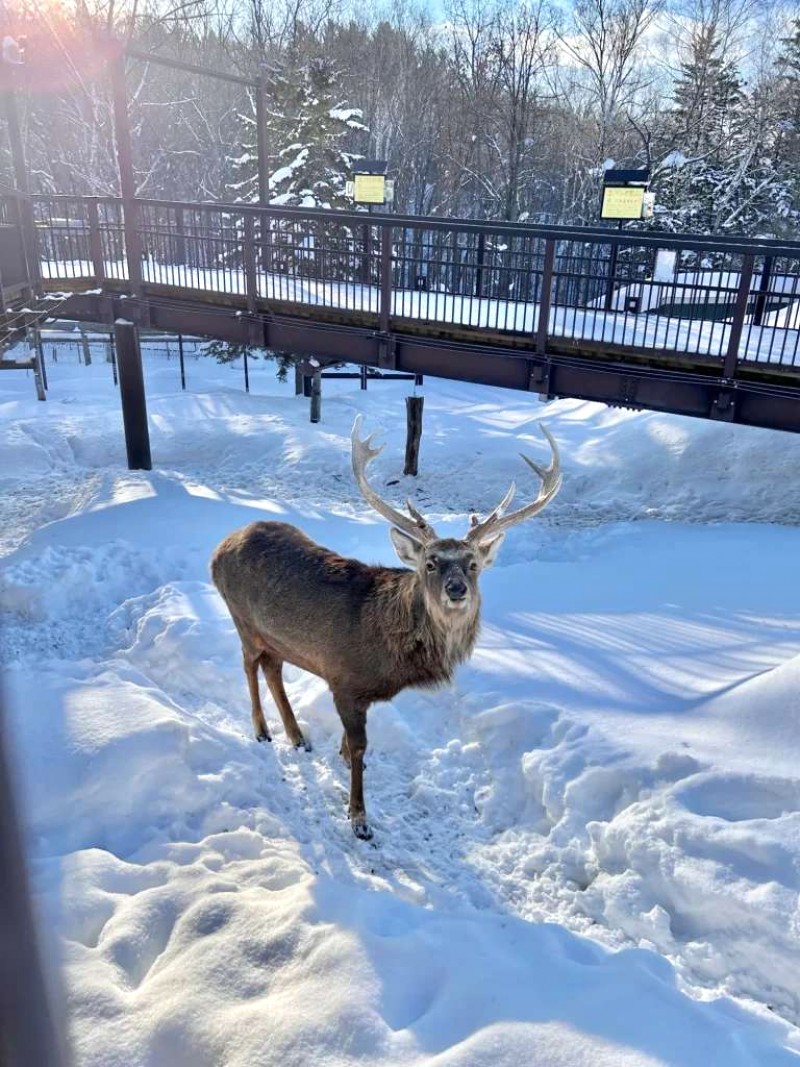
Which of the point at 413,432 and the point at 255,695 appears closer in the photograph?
the point at 255,695

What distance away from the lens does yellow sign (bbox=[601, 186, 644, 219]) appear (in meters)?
9.84

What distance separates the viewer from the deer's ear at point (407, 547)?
458cm

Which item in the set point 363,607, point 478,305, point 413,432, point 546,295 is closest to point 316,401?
point 413,432

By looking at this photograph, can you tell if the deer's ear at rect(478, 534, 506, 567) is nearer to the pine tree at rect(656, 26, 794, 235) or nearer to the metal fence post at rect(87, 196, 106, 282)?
the metal fence post at rect(87, 196, 106, 282)

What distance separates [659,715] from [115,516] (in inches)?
292

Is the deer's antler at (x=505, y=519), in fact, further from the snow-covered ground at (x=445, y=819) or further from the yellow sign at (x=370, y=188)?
the yellow sign at (x=370, y=188)

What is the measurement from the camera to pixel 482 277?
990cm

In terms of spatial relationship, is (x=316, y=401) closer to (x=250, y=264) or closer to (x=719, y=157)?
(x=250, y=264)

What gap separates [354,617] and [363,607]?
9cm

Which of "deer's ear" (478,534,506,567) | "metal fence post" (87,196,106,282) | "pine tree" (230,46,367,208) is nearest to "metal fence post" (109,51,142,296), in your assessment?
"metal fence post" (87,196,106,282)

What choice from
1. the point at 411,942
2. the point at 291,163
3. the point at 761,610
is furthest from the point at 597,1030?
the point at 291,163

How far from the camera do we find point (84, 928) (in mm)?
3381

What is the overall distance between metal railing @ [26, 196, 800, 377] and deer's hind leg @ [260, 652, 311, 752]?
205 inches

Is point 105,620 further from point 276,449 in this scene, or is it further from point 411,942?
point 276,449
